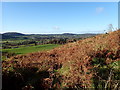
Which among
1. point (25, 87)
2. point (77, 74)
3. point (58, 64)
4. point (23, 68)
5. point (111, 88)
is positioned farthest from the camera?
point (58, 64)

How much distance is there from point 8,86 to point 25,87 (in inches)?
35.3

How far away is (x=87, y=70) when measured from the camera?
520 centimetres

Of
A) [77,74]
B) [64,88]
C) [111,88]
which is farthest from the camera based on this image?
[77,74]

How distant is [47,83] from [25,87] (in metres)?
0.90

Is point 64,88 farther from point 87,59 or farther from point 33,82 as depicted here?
point 87,59

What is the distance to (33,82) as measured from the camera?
5184 millimetres

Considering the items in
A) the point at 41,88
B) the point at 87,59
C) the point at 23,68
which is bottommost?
the point at 41,88

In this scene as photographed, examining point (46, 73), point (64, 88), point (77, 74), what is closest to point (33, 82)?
point (46, 73)

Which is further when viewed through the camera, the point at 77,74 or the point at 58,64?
the point at 58,64

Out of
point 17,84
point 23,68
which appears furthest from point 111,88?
point 23,68

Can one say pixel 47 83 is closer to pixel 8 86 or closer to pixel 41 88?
pixel 41 88

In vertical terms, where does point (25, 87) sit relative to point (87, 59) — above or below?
below

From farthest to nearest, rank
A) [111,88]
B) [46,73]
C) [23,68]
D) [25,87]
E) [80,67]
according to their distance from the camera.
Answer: [23,68] → [46,73] → [80,67] → [25,87] → [111,88]

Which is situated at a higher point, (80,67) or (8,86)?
(80,67)
